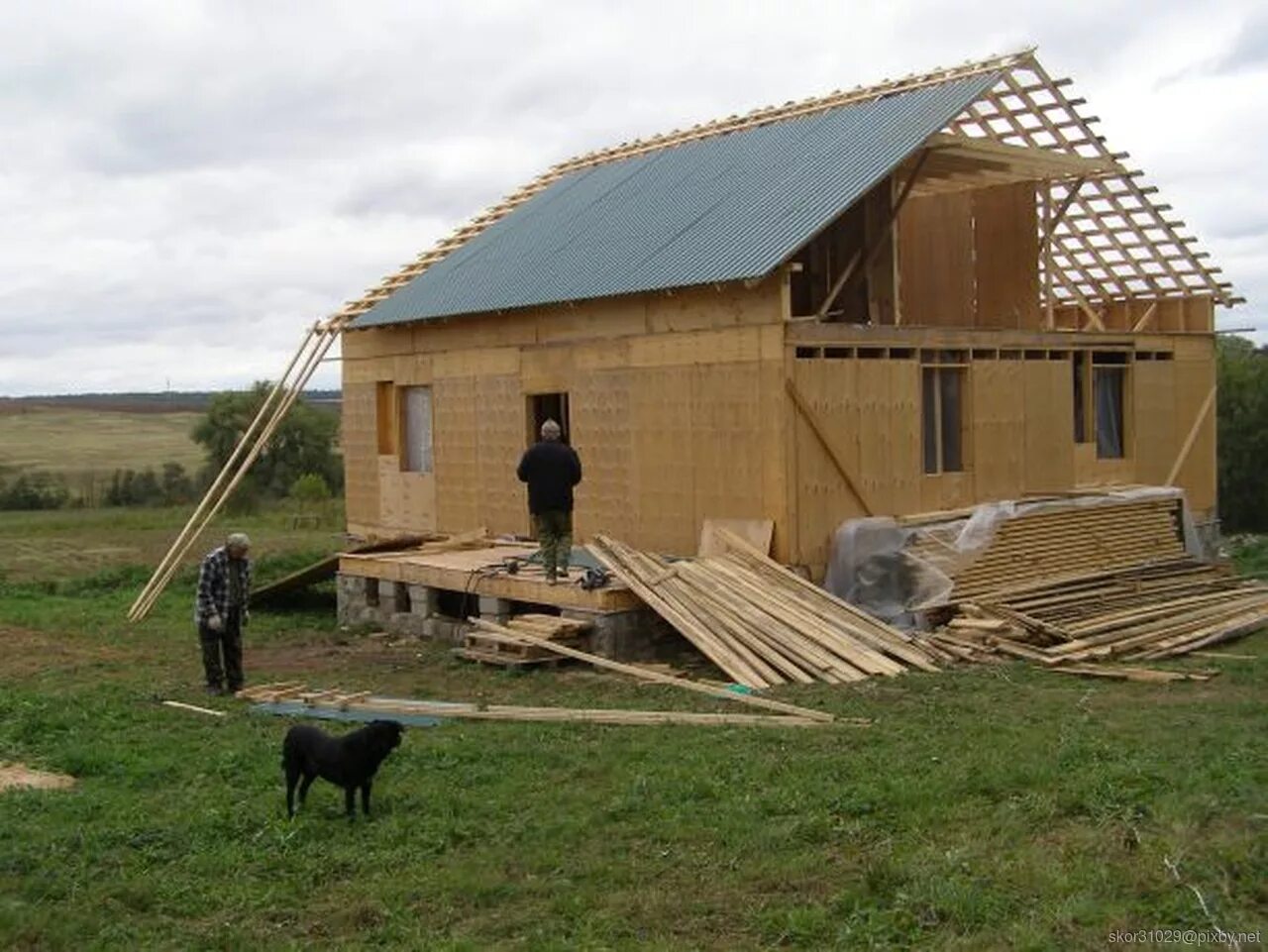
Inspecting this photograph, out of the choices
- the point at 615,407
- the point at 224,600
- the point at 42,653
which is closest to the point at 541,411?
the point at 615,407

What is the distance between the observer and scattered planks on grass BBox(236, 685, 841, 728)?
1072cm

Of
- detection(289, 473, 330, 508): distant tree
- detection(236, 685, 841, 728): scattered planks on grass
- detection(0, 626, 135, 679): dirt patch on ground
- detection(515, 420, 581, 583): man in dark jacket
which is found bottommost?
detection(0, 626, 135, 679): dirt patch on ground

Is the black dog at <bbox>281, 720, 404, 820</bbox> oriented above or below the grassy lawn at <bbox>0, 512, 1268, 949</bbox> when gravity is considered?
above

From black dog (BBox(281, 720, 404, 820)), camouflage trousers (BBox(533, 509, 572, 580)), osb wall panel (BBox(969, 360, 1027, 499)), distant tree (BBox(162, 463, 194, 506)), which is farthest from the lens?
distant tree (BBox(162, 463, 194, 506))

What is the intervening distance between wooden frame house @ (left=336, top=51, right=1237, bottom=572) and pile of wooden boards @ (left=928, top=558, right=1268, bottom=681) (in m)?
1.93

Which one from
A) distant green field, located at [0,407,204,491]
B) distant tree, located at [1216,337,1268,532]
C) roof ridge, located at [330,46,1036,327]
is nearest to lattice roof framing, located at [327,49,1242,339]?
roof ridge, located at [330,46,1036,327]

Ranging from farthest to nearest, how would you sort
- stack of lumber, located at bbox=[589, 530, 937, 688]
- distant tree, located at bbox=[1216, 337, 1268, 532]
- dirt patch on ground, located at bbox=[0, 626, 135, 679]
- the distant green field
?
the distant green field < distant tree, located at bbox=[1216, 337, 1268, 532] < dirt patch on ground, located at bbox=[0, 626, 135, 679] < stack of lumber, located at bbox=[589, 530, 937, 688]

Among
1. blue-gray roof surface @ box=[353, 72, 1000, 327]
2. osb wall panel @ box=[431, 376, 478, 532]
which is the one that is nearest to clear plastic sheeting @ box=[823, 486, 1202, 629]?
blue-gray roof surface @ box=[353, 72, 1000, 327]

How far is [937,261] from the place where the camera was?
19.8 meters

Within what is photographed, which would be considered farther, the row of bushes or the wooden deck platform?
the row of bushes

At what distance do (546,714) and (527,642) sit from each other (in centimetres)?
341

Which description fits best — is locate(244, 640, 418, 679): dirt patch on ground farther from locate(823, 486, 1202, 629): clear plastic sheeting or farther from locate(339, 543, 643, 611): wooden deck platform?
locate(823, 486, 1202, 629): clear plastic sheeting

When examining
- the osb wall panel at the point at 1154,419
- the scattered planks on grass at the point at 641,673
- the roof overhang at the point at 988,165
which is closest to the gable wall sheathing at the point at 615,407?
the scattered planks on grass at the point at 641,673

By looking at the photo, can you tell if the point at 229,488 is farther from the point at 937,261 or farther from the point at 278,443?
the point at 278,443
